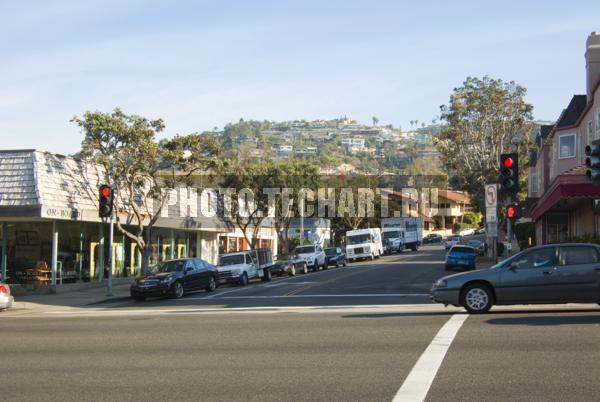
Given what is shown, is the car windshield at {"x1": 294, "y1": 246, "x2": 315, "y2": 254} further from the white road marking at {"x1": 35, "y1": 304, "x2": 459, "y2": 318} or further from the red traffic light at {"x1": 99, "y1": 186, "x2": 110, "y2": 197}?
the white road marking at {"x1": 35, "y1": 304, "x2": 459, "y2": 318}

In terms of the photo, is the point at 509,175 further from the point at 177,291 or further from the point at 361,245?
the point at 361,245

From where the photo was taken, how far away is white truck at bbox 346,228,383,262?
5794 cm

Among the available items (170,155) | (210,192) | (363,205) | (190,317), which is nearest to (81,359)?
(190,317)

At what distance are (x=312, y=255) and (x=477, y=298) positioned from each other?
31.0 m

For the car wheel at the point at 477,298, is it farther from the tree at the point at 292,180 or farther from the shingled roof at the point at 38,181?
the tree at the point at 292,180

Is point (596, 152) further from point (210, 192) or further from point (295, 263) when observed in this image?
point (210, 192)

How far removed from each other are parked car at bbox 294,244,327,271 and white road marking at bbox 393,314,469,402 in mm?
31999

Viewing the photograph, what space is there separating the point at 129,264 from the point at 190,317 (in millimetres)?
19889

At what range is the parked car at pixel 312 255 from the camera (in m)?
46.2

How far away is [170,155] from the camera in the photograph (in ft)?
105

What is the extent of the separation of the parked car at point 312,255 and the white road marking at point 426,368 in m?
32.0

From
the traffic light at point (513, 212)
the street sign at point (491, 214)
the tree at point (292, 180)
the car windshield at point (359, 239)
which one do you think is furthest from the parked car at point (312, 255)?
the traffic light at point (513, 212)

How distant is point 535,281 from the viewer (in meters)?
15.6

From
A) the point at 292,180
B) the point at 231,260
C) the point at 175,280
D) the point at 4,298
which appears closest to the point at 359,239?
the point at 292,180
